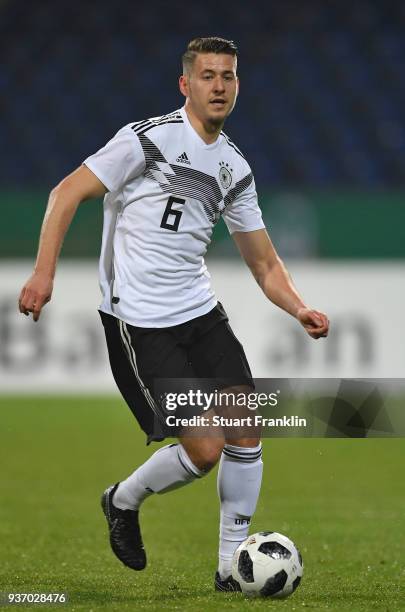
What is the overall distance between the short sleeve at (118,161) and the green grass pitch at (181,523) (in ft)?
3.59

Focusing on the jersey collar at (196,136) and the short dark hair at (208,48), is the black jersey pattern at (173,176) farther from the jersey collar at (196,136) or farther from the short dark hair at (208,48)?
the short dark hair at (208,48)

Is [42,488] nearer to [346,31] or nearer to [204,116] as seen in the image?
[204,116]

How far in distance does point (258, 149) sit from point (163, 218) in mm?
7366

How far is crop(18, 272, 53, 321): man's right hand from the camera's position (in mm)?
3441

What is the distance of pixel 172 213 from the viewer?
385 cm

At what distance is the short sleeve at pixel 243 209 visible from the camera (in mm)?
4051

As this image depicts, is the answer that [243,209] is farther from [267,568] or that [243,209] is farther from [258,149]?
[258,149]

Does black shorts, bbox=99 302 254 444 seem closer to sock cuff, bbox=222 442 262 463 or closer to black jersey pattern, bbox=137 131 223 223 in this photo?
sock cuff, bbox=222 442 262 463

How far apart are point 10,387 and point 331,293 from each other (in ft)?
8.64

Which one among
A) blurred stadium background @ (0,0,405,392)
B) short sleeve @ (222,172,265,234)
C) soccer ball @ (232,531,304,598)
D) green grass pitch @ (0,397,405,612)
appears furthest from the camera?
blurred stadium background @ (0,0,405,392)

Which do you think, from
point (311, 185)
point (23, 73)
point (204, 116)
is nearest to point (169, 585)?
point (204, 116)

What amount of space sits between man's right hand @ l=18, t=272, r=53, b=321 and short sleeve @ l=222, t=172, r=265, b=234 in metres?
0.82

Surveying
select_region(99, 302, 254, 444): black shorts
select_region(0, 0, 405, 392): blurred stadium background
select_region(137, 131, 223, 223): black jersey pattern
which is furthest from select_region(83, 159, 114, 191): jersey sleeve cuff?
select_region(0, 0, 405, 392): blurred stadium background

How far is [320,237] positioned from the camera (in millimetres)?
9500
